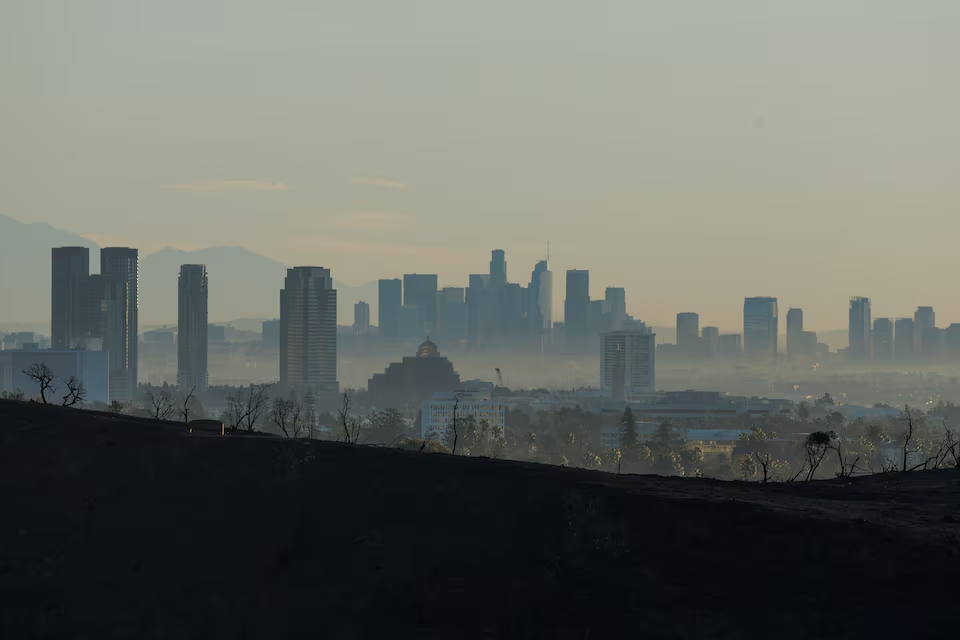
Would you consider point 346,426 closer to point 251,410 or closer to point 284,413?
point 284,413

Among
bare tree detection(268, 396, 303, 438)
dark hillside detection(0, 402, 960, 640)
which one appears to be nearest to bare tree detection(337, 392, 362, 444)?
bare tree detection(268, 396, 303, 438)

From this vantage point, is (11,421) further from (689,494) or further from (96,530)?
(689,494)

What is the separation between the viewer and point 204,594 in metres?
10.5

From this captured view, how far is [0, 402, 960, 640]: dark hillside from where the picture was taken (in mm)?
10172

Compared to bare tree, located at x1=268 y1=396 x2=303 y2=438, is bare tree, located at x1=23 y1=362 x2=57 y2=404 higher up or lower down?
higher up

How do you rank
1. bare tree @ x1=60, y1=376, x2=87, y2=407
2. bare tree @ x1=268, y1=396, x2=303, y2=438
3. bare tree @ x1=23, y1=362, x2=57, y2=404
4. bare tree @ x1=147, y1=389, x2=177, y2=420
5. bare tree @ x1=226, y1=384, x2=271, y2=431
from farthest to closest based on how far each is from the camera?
1. bare tree @ x1=147, y1=389, x2=177, y2=420
2. bare tree @ x1=268, y1=396, x2=303, y2=438
3. bare tree @ x1=226, y1=384, x2=271, y2=431
4. bare tree @ x1=60, y1=376, x2=87, y2=407
5. bare tree @ x1=23, y1=362, x2=57, y2=404

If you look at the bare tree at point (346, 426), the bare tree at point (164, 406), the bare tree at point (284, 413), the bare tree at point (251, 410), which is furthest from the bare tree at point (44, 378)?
the bare tree at point (346, 426)

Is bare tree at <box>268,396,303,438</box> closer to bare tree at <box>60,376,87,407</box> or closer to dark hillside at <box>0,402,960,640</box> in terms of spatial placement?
bare tree at <box>60,376,87,407</box>

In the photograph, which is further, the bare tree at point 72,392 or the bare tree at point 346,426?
the bare tree at point 72,392

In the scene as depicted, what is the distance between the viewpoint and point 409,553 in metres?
11.7

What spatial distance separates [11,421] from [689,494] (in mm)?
9654

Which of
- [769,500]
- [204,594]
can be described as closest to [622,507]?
[769,500]

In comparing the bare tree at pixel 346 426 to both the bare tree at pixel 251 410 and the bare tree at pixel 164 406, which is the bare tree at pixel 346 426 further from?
the bare tree at pixel 164 406

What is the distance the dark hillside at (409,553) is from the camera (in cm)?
1017
